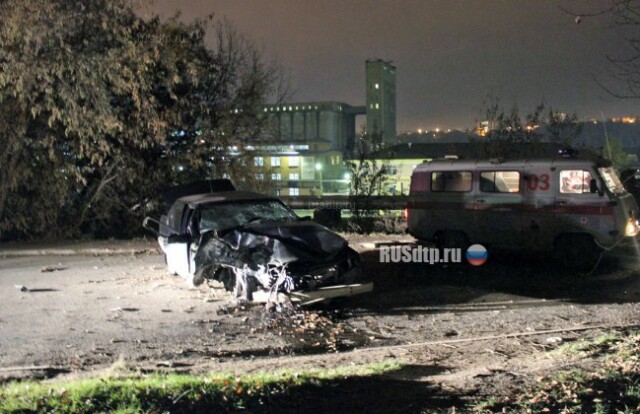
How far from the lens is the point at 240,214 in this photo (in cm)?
1202

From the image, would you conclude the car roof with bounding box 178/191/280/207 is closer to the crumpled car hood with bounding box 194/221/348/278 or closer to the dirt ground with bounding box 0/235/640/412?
the crumpled car hood with bounding box 194/221/348/278

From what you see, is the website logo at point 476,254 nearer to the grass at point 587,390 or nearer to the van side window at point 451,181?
the van side window at point 451,181

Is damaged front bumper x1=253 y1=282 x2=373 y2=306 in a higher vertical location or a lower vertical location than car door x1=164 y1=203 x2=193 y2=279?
lower

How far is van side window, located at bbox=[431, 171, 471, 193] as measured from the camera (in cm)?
1450

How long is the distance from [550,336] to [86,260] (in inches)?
446

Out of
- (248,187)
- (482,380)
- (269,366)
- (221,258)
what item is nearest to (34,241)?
(248,187)

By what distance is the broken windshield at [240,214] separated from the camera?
11692 millimetres

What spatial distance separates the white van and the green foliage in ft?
30.3

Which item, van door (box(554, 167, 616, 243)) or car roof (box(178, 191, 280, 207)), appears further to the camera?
van door (box(554, 167, 616, 243))

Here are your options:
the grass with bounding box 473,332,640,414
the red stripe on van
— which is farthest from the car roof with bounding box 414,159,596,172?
the grass with bounding box 473,332,640,414

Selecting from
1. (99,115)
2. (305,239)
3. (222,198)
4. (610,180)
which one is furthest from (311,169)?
(305,239)

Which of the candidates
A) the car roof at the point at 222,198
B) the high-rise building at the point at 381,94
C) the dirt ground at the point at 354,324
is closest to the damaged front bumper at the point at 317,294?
the dirt ground at the point at 354,324

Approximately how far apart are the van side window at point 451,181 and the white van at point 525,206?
21mm

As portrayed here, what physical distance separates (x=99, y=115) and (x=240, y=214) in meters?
8.61
